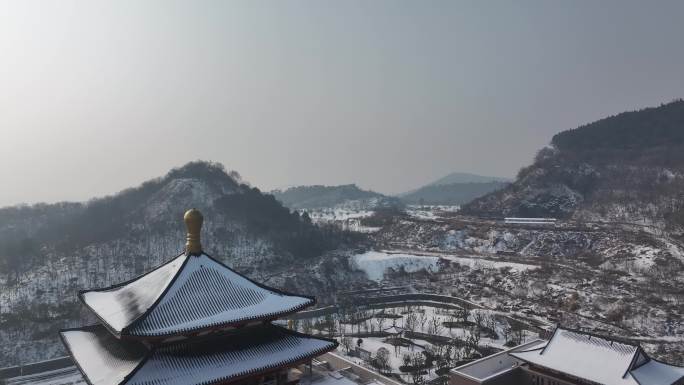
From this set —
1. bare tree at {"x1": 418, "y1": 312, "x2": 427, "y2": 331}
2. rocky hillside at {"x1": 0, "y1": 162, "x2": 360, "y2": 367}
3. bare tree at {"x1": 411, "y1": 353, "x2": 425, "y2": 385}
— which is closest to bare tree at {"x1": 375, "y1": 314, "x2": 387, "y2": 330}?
bare tree at {"x1": 418, "y1": 312, "x2": 427, "y2": 331}

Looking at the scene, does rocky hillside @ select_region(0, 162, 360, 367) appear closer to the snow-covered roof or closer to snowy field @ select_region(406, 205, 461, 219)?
snowy field @ select_region(406, 205, 461, 219)

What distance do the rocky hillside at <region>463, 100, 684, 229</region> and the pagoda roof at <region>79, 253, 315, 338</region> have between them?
3541 inches

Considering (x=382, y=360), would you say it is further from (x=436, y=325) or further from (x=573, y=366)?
(x=573, y=366)

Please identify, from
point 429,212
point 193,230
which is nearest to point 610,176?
point 429,212

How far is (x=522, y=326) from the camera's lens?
163 feet

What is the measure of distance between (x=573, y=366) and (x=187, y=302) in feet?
73.3

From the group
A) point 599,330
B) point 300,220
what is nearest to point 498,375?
point 599,330

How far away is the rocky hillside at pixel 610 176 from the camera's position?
97.6m

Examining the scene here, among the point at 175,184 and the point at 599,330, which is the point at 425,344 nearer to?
the point at 599,330

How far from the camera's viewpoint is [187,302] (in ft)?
40.8

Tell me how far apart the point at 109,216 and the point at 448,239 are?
65926 millimetres

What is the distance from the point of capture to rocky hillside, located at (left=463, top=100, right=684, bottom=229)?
3844 inches

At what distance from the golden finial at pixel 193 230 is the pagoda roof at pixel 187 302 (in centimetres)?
22

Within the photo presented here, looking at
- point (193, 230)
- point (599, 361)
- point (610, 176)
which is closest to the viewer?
point (193, 230)
